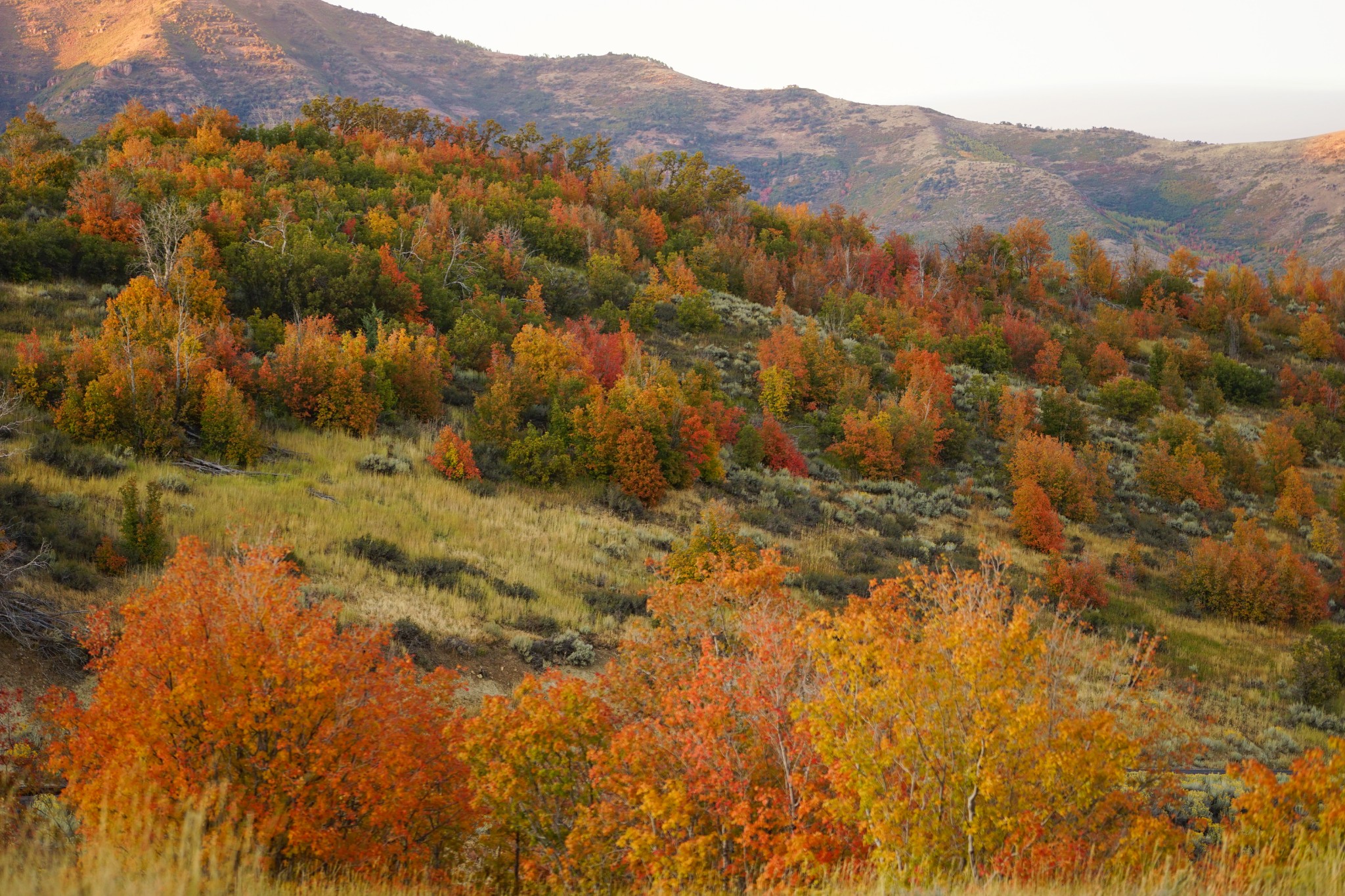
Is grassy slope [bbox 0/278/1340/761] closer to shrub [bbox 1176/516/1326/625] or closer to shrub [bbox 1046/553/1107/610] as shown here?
shrub [bbox 1046/553/1107/610]

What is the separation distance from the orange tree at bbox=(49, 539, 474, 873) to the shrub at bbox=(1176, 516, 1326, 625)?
2905 cm

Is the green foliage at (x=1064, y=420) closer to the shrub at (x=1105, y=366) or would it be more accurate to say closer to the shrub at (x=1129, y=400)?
the shrub at (x=1129, y=400)

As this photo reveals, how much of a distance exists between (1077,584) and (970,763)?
21741 millimetres


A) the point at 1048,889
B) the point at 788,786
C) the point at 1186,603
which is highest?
the point at 1048,889

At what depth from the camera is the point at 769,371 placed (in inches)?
1655

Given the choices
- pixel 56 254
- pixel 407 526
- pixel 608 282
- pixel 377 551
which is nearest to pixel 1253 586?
pixel 407 526

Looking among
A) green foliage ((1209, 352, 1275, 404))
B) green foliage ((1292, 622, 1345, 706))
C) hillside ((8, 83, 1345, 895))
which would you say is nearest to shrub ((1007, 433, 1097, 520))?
hillside ((8, 83, 1345, 895))

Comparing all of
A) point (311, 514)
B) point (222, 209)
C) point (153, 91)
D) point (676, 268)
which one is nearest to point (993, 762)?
point (311, 514)

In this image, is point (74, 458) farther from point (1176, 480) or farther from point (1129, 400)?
point (1129, 400)

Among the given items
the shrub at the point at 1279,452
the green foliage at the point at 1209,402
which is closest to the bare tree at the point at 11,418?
the shrub at the point at 1279,452

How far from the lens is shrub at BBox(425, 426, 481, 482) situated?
24.4 m

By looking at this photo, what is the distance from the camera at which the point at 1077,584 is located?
86.9ft

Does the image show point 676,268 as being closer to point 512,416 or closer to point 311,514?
point 512,416

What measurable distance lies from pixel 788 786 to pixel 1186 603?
27.1 meters
